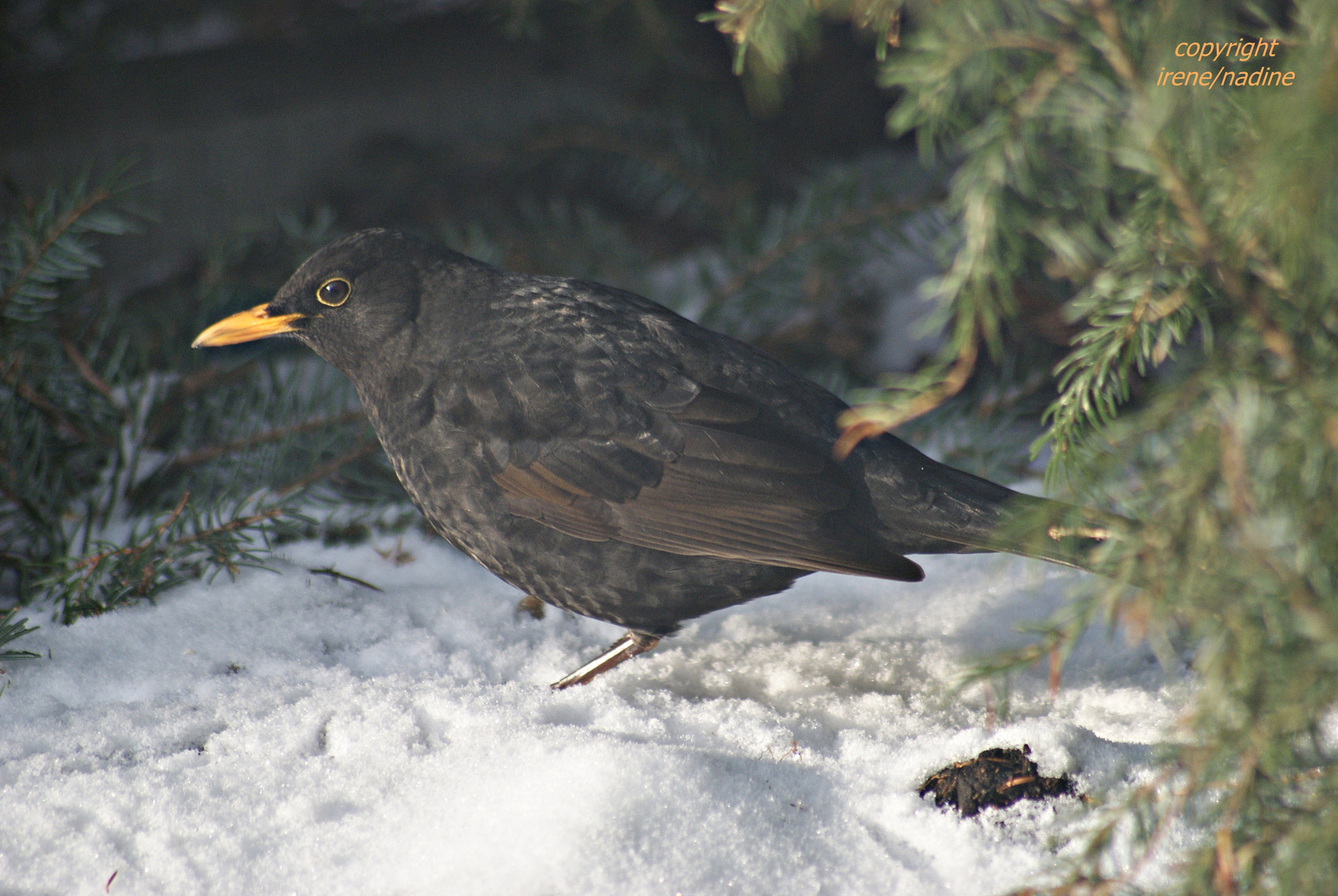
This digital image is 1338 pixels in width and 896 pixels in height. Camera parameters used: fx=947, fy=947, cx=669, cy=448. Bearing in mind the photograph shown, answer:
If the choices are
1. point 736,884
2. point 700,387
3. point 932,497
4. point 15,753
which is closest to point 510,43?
point 700,387

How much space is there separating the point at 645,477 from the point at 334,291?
0.94m

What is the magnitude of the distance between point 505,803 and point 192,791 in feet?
1.76

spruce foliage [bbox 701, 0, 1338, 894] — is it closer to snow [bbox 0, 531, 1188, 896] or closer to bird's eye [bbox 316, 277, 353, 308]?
snow [bbox 0, 531, 1188, 896]

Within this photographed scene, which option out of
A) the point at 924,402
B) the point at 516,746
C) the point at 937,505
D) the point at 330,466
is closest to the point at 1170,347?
the point at 924,402

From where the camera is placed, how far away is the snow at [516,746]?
1440mm

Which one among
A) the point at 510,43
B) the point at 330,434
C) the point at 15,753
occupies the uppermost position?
the point at 510,43

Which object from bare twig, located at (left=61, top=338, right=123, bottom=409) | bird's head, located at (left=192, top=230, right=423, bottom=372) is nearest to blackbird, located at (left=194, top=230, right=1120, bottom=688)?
bird's head, located at (left=192, top=230, right=423, bottom=372)

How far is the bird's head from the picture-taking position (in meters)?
2.33

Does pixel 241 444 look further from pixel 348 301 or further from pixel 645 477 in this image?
pixel 645 477

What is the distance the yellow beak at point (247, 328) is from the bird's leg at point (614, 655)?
1.12 metres

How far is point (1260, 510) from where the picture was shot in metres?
0.97

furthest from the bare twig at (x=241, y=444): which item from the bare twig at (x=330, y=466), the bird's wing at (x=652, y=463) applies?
the bird's wing at (x=652, y=463)

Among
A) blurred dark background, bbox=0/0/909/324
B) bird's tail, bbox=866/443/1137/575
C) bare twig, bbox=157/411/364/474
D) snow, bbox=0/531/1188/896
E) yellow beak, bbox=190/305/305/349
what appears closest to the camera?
snow, bbox=0/531/1188/896

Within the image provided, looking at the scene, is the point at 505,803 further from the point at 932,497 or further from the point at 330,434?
the point at 330,434
